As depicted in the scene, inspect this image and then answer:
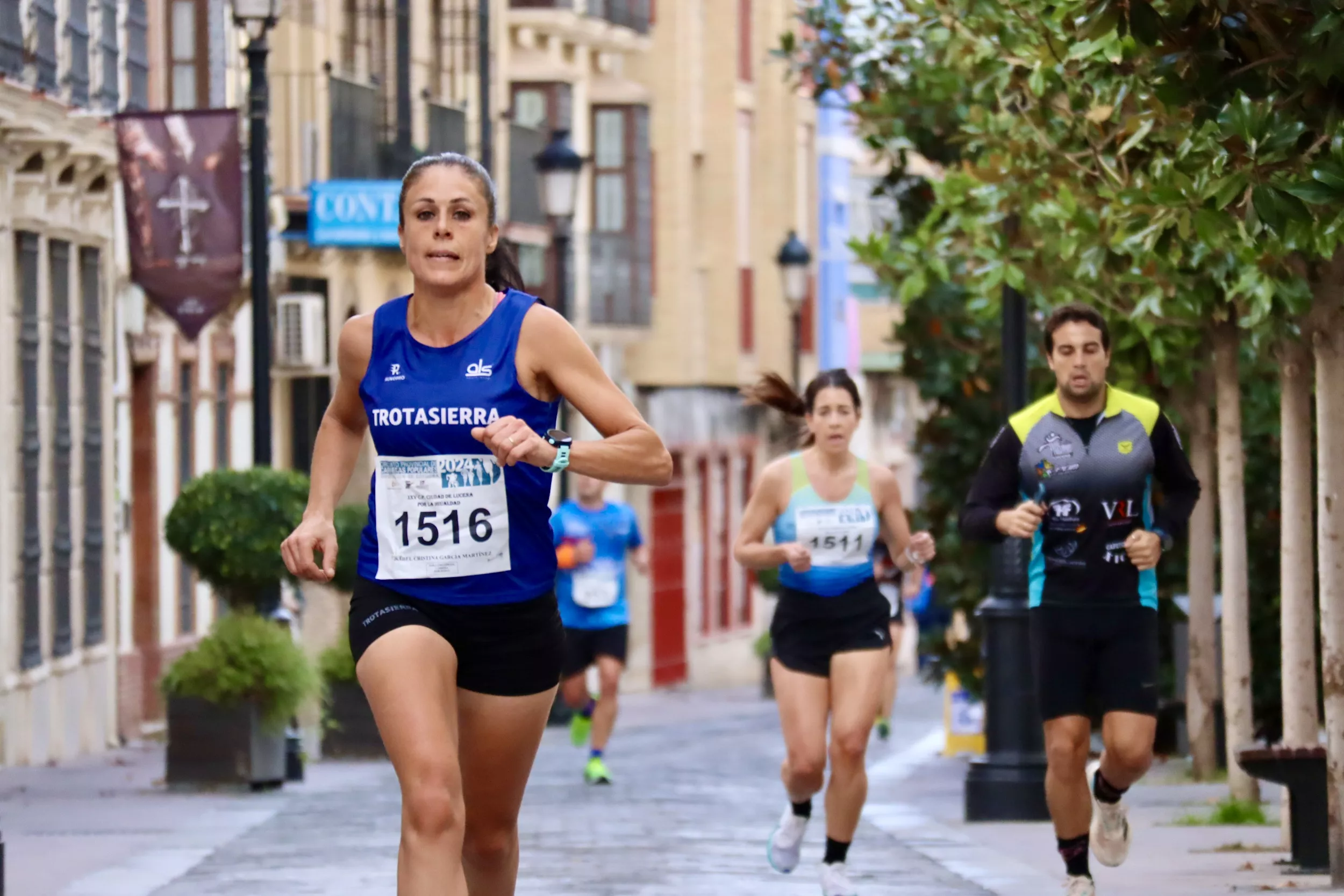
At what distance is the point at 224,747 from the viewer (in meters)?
16.8

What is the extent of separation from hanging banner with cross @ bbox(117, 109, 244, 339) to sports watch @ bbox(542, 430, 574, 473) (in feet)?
40.7

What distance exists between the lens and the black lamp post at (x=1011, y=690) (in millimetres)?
14914

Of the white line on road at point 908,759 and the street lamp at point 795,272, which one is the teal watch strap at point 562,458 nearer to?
the white line on road at point 908,759

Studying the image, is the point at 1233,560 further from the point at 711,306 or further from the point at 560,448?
the point at 711,306

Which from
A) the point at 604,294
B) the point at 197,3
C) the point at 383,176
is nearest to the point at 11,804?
the point at 197,3

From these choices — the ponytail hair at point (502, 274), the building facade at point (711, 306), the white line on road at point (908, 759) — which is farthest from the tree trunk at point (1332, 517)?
the building facade at point (711, 306)

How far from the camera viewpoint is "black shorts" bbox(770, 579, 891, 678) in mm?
11344

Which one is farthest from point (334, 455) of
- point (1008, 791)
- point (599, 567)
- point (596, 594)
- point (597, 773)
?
point (599, 567)

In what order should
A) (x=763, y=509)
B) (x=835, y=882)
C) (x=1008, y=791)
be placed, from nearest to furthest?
1. (x=835, y=882)
2. (x=763, y=509)
3. (x=1008, y=791)

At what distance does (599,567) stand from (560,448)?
12355 millimetres

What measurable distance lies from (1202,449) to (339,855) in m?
6.80

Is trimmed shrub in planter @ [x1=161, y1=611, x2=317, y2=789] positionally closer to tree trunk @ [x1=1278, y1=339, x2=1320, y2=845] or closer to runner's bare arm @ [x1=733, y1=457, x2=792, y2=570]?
runner's bare arm @ [x1=733, y1=457, x2=792, y2=570]

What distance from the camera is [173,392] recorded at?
2634 centimetres

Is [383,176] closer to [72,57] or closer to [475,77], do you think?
A: [475,77]
